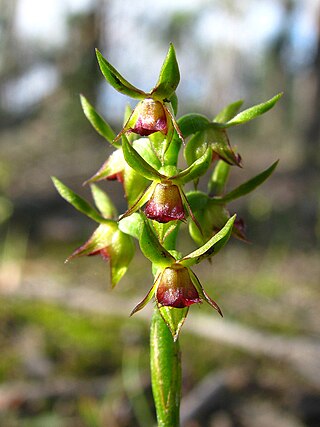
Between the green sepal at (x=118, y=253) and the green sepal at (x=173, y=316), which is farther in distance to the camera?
the green sepal at (x=118, y=253)

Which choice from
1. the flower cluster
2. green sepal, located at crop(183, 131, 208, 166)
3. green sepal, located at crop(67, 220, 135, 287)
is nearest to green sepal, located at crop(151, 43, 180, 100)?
the flower cluster

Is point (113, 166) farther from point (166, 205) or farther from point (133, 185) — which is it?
point (166, 205)

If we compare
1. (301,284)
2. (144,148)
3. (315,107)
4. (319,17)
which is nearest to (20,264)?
(301,284)

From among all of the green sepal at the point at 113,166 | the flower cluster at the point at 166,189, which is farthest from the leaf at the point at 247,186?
the green sepal at the point at 113,166

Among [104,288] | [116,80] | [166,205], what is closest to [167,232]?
[166,205]

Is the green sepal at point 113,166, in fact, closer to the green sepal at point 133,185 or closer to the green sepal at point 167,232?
the green sepal at point 133,185

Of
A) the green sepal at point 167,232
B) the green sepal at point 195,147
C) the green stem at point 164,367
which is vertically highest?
the green sepal at point 195,147

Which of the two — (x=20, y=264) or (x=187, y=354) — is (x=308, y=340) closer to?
(x=187, y=354)

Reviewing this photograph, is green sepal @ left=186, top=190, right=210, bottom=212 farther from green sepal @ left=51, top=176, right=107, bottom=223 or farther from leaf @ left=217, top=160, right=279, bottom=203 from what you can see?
green sepal @ left=51, top=176, right=107, bottom=223
